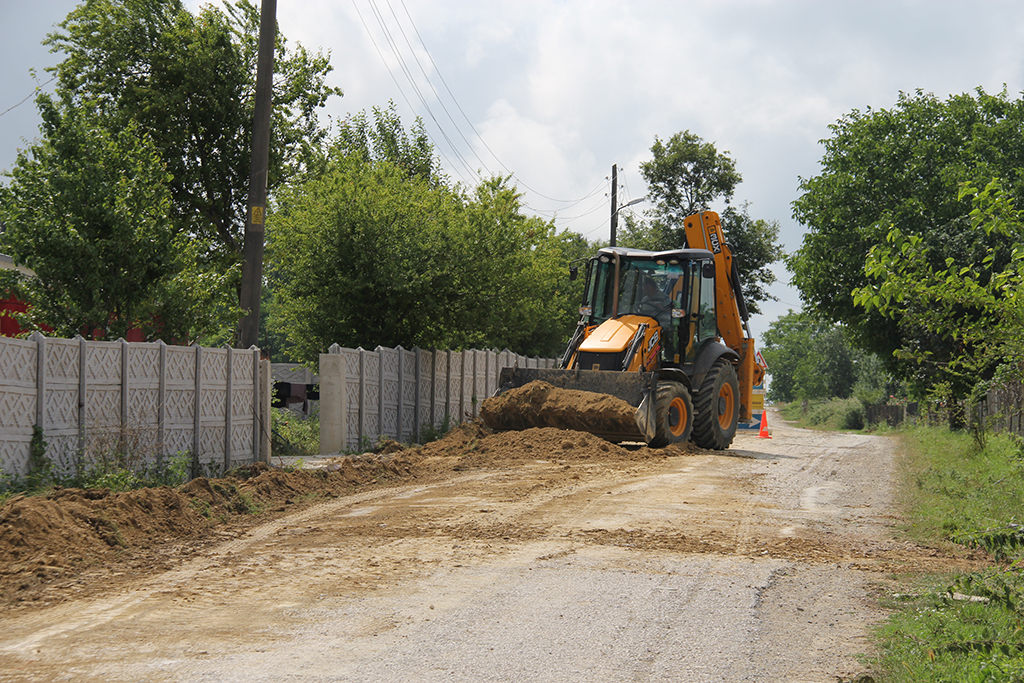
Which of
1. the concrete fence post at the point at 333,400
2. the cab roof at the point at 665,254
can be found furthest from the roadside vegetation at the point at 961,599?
the concrete fence post at the point at 333,400

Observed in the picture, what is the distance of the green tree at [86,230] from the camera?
1370 centimetres

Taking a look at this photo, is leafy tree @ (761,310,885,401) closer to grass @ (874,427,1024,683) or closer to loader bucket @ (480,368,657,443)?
loader bucket @ (480,368,657,443)

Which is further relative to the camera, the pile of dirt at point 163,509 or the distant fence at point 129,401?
the distant fence at point 129,401

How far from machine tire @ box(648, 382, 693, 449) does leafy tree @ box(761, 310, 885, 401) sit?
45.4 metres

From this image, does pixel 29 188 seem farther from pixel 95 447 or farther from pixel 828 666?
pixel 828 666

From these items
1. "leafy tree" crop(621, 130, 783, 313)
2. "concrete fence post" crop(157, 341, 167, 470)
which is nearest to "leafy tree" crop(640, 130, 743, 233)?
"leafy tree" crop(621, 130, 783, 313)

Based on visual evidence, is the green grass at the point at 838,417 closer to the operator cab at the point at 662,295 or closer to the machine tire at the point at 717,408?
the machine tire at the point at 717,408

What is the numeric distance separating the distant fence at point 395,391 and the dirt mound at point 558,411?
92.3 inches

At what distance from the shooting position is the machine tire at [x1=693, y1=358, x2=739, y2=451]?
17594 mm

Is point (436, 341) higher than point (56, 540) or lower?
higher

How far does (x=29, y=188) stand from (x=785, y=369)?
415 feet

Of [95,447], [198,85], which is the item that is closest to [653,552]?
[95,447]

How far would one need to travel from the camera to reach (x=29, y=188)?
45.6ft

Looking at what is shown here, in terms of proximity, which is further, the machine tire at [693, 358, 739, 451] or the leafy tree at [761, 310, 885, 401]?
the leafy tree at [761, 310, 885, 401]
